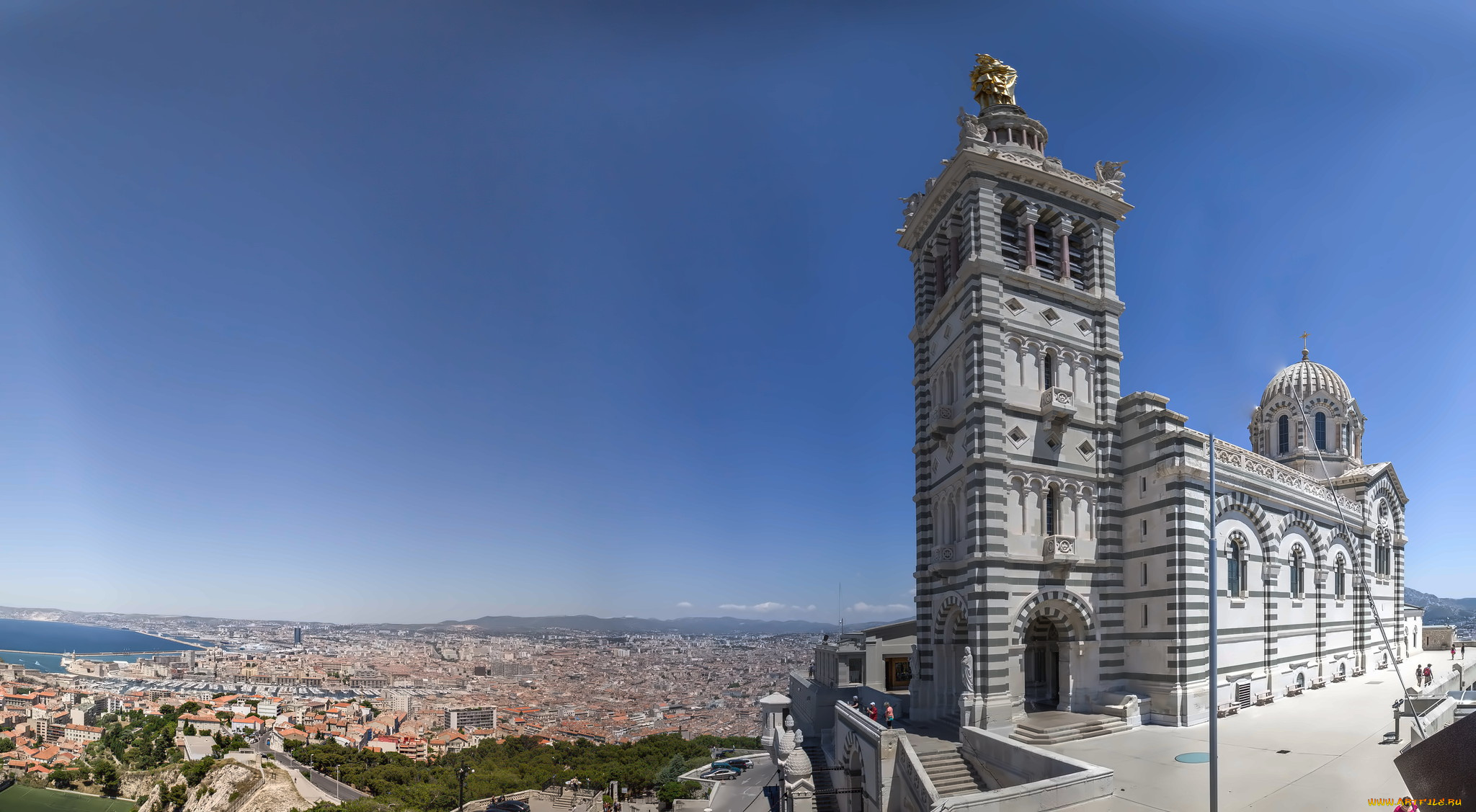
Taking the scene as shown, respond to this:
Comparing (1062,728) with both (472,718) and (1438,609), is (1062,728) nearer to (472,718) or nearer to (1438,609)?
(1438,609)

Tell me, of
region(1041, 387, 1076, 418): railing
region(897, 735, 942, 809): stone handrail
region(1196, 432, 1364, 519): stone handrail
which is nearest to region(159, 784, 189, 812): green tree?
region(897, 735, 942, 809): stone handrail

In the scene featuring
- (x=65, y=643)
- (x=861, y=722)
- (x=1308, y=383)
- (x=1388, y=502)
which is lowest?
(x=65, y=643)

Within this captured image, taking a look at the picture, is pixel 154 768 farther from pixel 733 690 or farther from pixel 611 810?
pixel 733 690

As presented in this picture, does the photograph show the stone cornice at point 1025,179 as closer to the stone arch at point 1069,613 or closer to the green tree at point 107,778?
the stone arch at point 1069,613

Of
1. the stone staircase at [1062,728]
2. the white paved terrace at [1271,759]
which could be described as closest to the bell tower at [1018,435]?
the stone staircase at [1062,728]

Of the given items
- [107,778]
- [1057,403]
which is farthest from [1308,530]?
[107,778]

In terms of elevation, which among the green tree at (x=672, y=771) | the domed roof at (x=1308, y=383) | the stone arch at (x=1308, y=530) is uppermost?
the domed roof at (x=1308, y=383)
